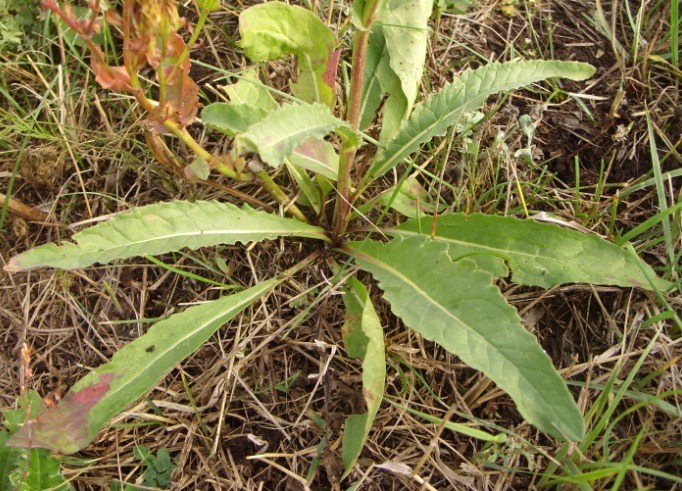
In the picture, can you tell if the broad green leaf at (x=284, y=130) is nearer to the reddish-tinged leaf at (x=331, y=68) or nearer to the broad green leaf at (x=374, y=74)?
the reddish-tinged leaf at (x=331, y=68)

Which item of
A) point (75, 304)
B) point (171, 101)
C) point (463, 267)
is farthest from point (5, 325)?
point (463, 267)

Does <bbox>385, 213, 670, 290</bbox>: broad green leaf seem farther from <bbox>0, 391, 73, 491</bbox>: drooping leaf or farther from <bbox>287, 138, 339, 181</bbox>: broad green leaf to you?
<bbox>0, 391, 73, 491</bbox>: drooping leaf

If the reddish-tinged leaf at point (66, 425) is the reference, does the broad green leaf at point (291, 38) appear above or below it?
above

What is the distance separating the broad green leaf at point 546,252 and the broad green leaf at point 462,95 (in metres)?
0.25

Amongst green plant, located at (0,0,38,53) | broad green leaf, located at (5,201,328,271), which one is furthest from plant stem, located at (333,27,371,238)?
green plant, located at (0,0,38,53)

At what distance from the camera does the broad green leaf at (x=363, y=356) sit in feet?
5.11

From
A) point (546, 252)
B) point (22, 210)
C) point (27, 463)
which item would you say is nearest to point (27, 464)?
point (27, 463)

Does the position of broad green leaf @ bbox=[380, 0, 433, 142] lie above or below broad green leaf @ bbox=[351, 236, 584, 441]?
above

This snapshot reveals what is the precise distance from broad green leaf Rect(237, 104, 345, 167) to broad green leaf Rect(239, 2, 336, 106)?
0.42m

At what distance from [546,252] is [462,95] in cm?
55

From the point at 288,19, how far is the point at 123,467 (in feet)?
4.86

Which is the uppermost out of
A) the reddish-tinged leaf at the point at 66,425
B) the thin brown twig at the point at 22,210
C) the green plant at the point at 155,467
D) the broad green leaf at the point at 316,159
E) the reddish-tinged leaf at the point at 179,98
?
the reddish-tinged leaf at the point at 179,98

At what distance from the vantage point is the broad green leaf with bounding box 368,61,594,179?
69.0 inches

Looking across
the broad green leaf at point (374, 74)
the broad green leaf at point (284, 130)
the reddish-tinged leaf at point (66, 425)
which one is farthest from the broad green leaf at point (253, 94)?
the reddish-tinged leaf at point (66, 425)
